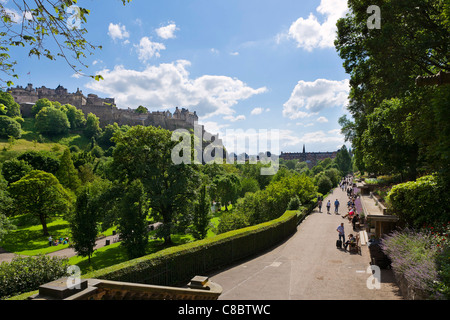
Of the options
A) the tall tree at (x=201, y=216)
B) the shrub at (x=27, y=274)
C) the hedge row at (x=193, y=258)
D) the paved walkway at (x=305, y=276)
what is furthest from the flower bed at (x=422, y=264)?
the tall tree at (x=201, y=216)

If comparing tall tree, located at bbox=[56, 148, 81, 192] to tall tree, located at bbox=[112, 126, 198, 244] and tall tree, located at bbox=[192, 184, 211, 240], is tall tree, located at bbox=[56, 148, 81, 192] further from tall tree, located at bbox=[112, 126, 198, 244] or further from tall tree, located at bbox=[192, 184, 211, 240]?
tall tree, located at bbox=[192, 184, 211, 240]

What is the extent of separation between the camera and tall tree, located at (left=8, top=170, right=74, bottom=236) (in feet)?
110

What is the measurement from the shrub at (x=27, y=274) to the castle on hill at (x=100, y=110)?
405ft

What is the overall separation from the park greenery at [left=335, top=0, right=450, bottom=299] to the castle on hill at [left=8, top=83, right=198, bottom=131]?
402ft

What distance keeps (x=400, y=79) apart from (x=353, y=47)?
4.19 m

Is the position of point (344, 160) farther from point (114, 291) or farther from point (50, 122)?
point (50, 122)

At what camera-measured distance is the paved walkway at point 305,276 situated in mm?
10688

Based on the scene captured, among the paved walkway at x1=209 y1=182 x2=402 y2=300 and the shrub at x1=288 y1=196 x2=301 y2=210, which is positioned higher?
the shrub at x1=288 y1=196 x2=301 y2=210

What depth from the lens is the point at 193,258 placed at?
14508 mm

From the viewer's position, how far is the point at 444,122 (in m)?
8.04

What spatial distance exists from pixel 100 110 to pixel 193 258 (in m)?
139

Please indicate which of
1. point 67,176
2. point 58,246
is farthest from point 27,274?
point 67,176

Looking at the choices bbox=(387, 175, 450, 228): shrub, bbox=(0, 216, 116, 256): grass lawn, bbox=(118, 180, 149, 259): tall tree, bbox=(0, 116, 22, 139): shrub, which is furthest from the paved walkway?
bbox=(0, 116, 22, 139): shrub

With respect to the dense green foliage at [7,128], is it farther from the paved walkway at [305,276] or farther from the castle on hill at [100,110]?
the paved walkway at [305,276]
